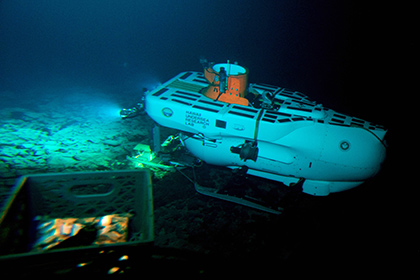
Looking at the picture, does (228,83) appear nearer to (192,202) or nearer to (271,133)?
(271,133)

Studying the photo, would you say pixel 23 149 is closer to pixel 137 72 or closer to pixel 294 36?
pixel 137 72

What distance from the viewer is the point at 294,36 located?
6.59m

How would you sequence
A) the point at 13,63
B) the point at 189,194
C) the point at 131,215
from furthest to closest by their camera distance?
the point at 13,63, the point at 189,194, the point at 131,215

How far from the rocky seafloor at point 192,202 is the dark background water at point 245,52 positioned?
0.05 m

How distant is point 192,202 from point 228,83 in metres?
2.00

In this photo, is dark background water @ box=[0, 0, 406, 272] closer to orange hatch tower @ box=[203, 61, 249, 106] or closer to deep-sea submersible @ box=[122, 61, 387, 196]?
deep-sea submersible @ box=[122, 61, 387, 196]

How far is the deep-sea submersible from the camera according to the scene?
3531 millimetres

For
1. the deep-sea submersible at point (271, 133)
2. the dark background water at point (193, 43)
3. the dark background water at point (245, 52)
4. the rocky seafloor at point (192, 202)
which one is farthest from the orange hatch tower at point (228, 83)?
the dark background water at point (193, 43)

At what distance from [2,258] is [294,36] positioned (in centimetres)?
714

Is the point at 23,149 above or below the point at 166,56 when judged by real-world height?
below

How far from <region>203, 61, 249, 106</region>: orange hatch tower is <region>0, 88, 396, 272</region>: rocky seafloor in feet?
4.46

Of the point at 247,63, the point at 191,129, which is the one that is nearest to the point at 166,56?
the point at 247,63

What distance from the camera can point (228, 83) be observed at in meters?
4.02

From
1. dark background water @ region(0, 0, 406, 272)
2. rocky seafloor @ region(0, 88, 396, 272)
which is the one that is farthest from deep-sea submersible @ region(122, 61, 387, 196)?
dark background water @ region(0, 0, 406, 272)
